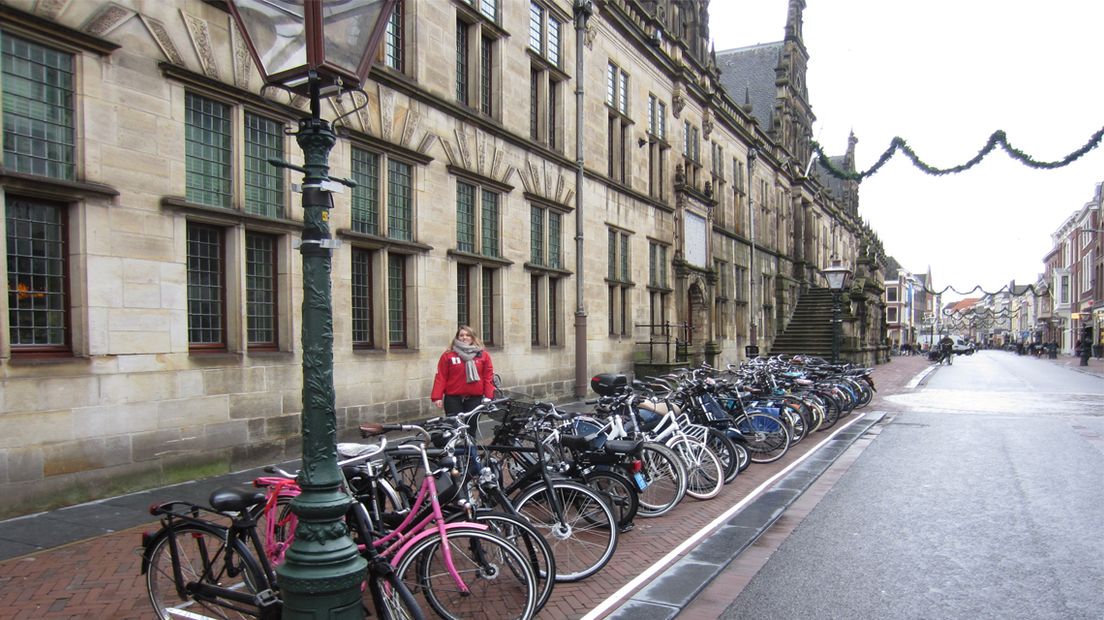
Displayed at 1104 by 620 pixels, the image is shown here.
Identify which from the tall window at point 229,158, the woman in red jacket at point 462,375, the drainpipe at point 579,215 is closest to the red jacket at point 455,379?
the woman in red jacket at point 462,375

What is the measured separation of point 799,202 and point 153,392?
40.3m

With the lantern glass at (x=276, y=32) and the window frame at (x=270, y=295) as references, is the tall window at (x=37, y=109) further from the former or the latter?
the lantern glass at (x=276, y=32)

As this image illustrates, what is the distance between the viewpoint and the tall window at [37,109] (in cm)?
648

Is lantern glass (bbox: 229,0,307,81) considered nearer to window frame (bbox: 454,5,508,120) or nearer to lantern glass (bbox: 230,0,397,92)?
lantern glass (bbox: 230,0,397,92)

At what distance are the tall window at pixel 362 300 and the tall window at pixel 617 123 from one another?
32.0ft

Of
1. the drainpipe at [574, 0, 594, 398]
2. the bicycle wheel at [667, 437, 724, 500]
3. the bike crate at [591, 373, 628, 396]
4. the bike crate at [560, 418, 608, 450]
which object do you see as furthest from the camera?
the drainpipe at [574, 0, 594, 398]

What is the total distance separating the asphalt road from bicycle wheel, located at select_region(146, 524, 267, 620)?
2.95 metres

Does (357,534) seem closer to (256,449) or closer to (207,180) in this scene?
(256,449)

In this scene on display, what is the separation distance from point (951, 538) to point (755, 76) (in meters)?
42.4

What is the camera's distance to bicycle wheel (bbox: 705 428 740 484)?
8.36m

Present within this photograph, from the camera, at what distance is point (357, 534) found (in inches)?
171

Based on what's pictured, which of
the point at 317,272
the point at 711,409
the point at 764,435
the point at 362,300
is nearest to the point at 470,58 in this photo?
the point at 362,300

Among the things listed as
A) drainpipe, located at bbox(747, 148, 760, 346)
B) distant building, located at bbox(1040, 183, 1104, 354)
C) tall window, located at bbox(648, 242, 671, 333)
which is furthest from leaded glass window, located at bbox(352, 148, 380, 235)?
distant building, located at bbox(1040, 183, 1104, 354)

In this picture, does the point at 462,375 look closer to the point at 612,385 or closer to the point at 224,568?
the point at 612,385
